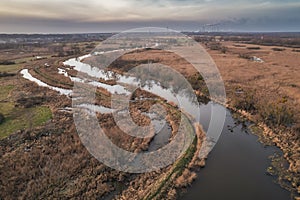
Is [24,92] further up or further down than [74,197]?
further up

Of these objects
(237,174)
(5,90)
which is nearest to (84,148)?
(237,174)

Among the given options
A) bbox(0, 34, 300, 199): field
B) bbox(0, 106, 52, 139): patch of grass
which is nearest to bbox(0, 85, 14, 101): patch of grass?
bbox(0, 34, 300, 199): field

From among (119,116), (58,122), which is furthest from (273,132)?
(58,122)

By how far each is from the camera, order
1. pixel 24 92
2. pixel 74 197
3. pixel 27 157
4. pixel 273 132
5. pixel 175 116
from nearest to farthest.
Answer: pixel 74 197 < pixel 27 157 < pixel 273 132 < pixel 175 116 < pixel 24 92

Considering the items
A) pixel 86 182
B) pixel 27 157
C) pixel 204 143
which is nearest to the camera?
pixel 86 182

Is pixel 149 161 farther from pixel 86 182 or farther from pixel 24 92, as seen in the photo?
pixel 24 92

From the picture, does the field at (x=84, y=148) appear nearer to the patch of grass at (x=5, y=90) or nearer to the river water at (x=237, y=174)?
the patch of grass at (x=5, y=90)

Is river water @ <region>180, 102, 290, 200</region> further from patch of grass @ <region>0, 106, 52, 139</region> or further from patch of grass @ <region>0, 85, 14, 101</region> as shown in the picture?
patch of grass @ <region>0, 85, 14, 101</region>

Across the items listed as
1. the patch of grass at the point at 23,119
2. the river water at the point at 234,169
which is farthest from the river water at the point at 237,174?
the patch of grass at the point at 23,119
